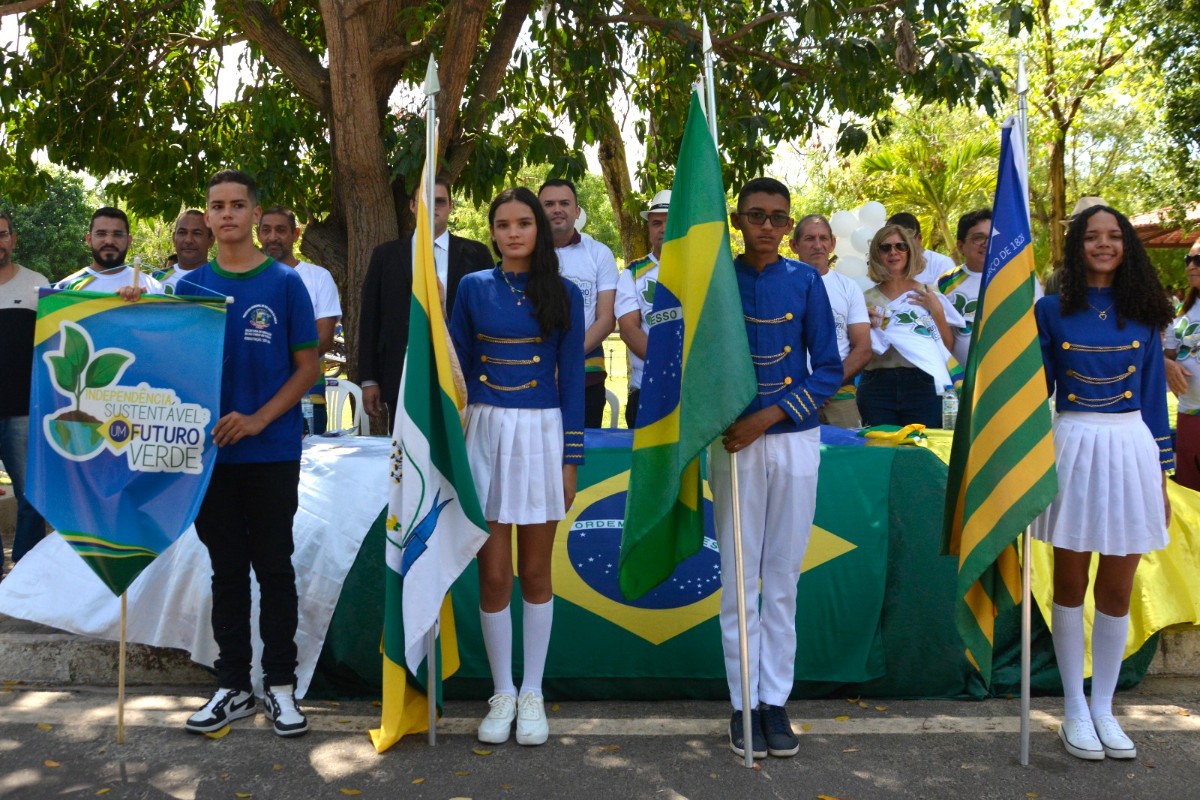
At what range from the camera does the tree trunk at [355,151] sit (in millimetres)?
7719

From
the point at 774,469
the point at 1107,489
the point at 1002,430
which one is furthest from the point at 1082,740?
the point at 774,469

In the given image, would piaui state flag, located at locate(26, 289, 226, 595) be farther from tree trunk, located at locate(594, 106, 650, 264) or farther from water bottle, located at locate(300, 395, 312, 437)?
tree trunk, located at locate(594, 106, 650, 264)

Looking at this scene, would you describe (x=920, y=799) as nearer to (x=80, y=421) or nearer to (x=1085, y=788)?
(x=1085, y=788)

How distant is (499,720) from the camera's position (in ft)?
13.8

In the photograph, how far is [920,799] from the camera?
373 cm

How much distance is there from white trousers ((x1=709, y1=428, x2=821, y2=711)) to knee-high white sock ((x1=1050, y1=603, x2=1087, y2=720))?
102cm

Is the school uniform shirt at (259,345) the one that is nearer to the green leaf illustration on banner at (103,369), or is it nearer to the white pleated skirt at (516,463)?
the green leaf illustration on banner at (103,369)

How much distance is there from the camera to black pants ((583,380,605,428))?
6.56 m

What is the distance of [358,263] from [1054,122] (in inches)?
689

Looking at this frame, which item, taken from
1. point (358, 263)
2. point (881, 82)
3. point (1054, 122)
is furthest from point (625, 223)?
point (1054, 122)

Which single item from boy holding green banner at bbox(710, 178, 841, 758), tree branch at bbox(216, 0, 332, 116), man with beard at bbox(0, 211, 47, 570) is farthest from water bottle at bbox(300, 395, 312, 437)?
boy holding green banner at bbox(710, 178, 841, 758)

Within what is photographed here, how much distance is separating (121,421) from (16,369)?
6.59 ft

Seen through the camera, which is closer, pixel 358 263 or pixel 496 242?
pixel 496 242

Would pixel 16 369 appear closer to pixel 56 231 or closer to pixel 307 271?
pixel 307 271
